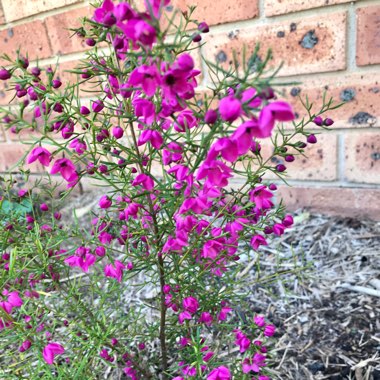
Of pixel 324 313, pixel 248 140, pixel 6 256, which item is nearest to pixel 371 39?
pixel 324 313

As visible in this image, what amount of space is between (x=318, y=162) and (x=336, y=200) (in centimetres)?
17

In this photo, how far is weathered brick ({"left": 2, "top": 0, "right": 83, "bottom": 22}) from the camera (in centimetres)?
187

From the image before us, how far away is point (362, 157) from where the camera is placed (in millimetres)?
1525

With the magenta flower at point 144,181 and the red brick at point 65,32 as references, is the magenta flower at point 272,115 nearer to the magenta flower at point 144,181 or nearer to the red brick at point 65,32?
the magenta flower at point 144,181

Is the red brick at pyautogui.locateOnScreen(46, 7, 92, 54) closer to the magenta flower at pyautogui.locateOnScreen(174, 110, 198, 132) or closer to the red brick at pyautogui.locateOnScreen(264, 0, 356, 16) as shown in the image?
the red brick at pyautogui.locateOnScreen(264, 0, 356, 16)

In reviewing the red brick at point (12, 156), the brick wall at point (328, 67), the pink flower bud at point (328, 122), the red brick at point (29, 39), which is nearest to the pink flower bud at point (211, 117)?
the pink flower bud at point (328, 122)

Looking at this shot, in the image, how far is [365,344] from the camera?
1.09m

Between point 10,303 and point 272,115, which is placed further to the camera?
point 10,303

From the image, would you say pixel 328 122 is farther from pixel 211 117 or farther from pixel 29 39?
pixel 29 39

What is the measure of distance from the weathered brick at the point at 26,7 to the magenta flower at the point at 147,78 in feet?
5.08

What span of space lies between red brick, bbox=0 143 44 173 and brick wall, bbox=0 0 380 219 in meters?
0.96

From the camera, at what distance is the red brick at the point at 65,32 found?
6.03 feet

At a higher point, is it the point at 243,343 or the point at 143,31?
the point at 143,31

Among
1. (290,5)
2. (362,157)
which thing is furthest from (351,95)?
(290,5)
